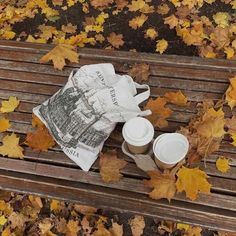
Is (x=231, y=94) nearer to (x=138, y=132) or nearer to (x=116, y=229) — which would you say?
(x=138, y=132)

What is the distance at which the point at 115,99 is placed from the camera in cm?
233

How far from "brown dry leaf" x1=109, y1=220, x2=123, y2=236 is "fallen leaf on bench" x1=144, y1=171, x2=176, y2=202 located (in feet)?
2.41

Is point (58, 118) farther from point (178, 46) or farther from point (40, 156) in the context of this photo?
point (178, 46)

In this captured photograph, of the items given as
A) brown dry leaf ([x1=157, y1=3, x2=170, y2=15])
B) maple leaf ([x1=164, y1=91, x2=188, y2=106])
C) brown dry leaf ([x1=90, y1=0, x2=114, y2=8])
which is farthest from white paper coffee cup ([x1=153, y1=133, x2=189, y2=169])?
brown dry leaf ([x1=90, y1=0, x2=114, y2=8])

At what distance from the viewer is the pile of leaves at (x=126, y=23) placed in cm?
340

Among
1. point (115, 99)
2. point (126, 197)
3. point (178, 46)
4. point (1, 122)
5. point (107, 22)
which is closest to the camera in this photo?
point (126, 197)

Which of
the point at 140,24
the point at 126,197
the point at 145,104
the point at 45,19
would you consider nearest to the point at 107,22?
the point at 140,24

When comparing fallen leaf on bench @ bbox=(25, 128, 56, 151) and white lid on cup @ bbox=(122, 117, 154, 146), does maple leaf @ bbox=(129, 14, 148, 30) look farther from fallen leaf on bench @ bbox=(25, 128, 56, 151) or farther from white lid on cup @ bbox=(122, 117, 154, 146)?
white lid on cup @ bbox=(122, 117, 154, 146)

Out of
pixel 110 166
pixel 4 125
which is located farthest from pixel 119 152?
pixel 4 125

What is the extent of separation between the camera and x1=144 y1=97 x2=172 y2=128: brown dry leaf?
2350mm

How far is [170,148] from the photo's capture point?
6.82 ft

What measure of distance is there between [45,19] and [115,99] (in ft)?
5.95

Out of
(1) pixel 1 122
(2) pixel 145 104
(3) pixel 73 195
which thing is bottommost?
(3) pixel 73 195

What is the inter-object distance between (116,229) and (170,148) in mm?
984
